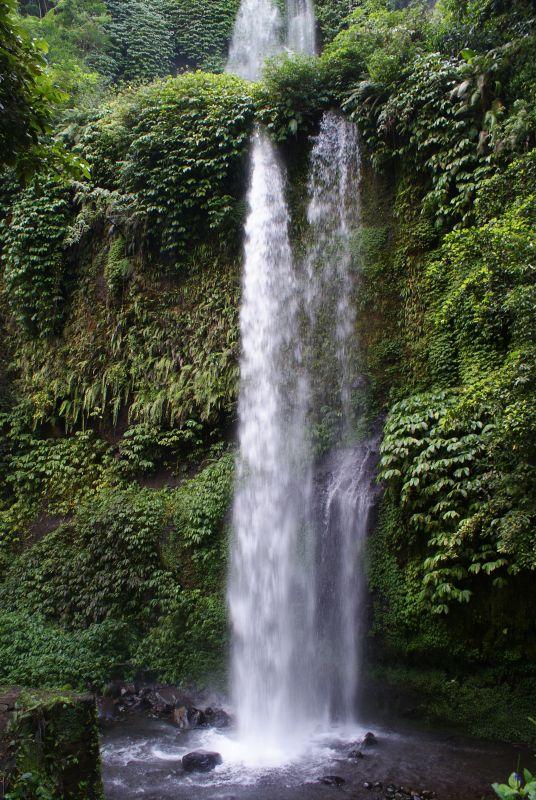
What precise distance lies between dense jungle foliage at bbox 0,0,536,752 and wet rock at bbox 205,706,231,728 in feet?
2.26

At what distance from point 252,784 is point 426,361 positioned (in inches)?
230

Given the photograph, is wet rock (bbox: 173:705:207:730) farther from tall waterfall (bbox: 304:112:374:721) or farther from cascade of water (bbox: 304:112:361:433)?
cascade of water (bbox: 304:112:361:433)

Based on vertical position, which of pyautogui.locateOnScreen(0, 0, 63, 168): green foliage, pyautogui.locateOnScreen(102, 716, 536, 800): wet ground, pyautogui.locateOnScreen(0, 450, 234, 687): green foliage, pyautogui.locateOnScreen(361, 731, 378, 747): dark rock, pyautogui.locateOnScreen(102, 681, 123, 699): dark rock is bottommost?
pyautogui.locateOnScreen(102, 716, 536, 800): wet ground

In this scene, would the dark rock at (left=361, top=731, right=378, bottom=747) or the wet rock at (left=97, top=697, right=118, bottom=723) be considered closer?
the dark rock at (left=361, top=731, right=378, bottom=747)

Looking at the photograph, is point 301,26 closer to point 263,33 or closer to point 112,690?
point 263,33

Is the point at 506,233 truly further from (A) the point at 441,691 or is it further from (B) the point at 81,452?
(B) the point at 81,452

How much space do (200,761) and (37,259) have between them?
10.2 meters

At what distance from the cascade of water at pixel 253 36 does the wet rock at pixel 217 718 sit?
727 inches

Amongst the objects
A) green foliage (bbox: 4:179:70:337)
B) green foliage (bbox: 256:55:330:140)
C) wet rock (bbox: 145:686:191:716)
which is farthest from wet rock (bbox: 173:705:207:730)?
green foliage (bbox: 256:55:330:140)

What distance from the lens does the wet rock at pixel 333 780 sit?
5276 mm

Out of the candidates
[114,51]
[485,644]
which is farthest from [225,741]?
[114,51]

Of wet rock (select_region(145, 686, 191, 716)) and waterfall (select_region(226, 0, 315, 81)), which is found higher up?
waterfall (select_region(226, 0, 315, 81))

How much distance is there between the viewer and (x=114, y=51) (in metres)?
19.2

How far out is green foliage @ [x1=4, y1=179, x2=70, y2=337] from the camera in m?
12.2
